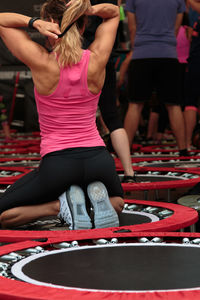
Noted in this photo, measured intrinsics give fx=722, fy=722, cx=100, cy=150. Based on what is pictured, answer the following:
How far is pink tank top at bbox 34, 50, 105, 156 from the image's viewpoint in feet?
8.23

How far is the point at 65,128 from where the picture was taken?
2545 millimetres

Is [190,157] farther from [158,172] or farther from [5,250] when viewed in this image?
[5,250]

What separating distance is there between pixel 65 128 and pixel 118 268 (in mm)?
914

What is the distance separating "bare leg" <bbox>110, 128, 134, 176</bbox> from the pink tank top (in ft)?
3.03

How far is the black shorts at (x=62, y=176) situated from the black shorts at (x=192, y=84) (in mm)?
3292

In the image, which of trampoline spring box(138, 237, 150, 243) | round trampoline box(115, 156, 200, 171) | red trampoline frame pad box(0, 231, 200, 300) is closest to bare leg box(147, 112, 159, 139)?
round trampoline box(115, 156, 200, 171)

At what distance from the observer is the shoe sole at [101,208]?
2443mm

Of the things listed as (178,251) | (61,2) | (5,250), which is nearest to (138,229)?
(178,251)

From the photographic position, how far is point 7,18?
257 centimetres

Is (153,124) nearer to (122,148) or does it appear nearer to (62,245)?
(122,148)

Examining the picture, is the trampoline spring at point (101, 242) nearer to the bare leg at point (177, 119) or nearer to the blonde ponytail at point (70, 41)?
the blonde ponytail at point (70, 41)

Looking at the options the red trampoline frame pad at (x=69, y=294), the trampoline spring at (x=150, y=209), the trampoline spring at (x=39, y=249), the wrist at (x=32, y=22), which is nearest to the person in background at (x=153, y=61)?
the trampoline spring at (x=150, y=209)

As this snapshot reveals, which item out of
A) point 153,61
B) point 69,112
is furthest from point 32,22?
point 153,61

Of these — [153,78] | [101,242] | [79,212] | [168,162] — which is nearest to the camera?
[101,242]
